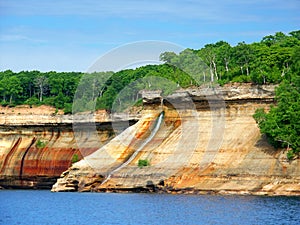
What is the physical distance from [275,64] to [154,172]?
22.9 meters

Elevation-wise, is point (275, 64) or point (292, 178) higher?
point (275, 64)

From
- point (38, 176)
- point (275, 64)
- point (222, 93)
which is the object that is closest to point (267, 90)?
point (222, 93)

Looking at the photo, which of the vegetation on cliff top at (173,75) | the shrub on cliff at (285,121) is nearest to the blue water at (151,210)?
the shrub on cliff at (285,121)

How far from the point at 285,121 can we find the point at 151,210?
1915 cm

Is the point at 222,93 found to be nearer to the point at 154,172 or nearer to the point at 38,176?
the point at 154,172

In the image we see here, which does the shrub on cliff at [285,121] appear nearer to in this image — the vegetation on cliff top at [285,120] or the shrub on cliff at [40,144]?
the vegetation on cliff top at [285,120]

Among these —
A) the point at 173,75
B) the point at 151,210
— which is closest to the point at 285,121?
the point at 151,210

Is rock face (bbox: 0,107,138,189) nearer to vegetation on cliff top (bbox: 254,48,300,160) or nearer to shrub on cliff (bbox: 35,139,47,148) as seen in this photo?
shrub on cliff (bbox: 35,139,47,148)

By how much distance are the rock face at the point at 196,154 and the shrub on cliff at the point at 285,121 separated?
1159 millimetres

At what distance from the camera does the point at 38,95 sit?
138875 millimetres

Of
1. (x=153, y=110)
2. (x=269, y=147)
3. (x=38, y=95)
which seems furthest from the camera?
(x=38, y=95)

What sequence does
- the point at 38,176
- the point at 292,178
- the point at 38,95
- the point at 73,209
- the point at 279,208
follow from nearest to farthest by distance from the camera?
the point at 279,208 < the point at 73,209 < the point at 292,178 < the point at 38,176 < the point at 38,95

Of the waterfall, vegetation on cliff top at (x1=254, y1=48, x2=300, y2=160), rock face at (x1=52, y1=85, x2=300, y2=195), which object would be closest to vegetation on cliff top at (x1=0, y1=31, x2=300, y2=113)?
rock face at (x1=52, y1=85, x2=300, y2=195)

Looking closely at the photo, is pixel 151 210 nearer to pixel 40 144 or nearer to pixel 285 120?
pixel 285 120
